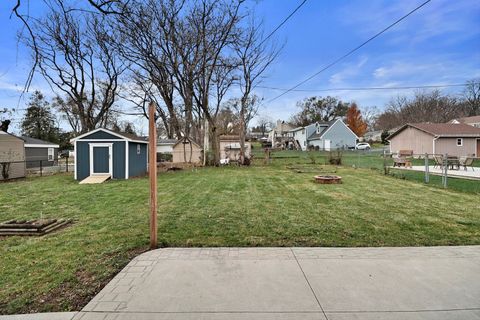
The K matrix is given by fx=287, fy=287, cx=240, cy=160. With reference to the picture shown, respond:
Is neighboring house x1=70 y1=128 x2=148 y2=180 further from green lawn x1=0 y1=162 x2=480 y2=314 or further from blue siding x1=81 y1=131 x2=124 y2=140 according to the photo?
green lawn x1=0 y1=162 x2=480 y2=314

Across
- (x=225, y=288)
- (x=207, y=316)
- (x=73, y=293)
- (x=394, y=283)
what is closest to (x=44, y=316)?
(x=73, y=293)

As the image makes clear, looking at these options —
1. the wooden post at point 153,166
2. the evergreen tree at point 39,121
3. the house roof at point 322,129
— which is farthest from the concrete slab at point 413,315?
the house roof at point 322,129

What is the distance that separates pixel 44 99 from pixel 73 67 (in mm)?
17679

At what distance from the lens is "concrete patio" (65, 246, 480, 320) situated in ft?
7.70

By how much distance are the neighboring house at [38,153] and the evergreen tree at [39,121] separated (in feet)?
42.7

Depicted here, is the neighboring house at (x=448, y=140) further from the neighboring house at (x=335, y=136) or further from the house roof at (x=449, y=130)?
the neighboring house at (x=335, y=136)

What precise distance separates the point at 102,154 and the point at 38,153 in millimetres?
14838

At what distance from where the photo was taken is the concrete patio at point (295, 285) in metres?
2.35

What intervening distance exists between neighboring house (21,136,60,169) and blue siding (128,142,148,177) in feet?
37.4

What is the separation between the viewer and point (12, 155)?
55.2ft

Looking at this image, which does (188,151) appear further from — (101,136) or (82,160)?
(82,160)

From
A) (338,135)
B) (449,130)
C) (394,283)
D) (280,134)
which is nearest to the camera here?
(394,283)

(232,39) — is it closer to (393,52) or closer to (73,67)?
(393,52)

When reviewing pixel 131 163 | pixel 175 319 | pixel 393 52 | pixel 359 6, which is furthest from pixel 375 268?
pixel 393 52
